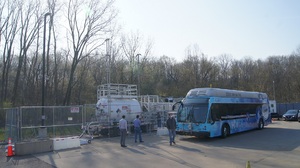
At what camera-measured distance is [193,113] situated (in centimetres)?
2017

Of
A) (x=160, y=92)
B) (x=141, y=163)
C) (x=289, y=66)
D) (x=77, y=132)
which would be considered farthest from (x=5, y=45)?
(x=289, y=66)

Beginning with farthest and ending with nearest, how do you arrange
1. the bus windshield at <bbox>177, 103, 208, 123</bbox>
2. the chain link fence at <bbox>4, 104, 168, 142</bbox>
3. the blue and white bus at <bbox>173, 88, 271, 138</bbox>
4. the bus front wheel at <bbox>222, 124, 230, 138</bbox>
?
the bus front wheel at <bbox>222, 124, 230, 138</bbox>
the bus windshield at <bbox>177, 103, 208, 123</bbox>
the blue and white bus at <bbox>173, 88, 271, 138</bbox>
the chain link fence at <bbox>4, 104, 168, 142</bbox>

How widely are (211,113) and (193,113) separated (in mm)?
1185

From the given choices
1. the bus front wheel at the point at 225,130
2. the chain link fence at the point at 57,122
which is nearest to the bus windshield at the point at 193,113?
the bus front wheel at the point at 225,130

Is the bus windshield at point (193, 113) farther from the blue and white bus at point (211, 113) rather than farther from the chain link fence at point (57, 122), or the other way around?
the chain link fence at point (57, 122)

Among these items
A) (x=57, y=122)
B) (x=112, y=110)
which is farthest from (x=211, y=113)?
(x=57, y=122)

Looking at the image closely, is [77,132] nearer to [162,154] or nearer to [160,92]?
[162,154]

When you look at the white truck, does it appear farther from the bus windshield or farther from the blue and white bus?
the bus windshield

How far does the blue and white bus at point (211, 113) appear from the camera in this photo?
773 inches

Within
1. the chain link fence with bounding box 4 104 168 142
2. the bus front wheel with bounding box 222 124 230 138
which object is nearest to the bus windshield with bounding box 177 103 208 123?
the bus front wheel with bounding box 222 124 230 138

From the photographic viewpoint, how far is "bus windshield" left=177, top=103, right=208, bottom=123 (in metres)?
19.8

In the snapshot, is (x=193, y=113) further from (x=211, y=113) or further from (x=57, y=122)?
(x=57, y=122)

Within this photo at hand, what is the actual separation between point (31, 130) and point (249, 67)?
6920 cm

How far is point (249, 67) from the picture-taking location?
264 ft
